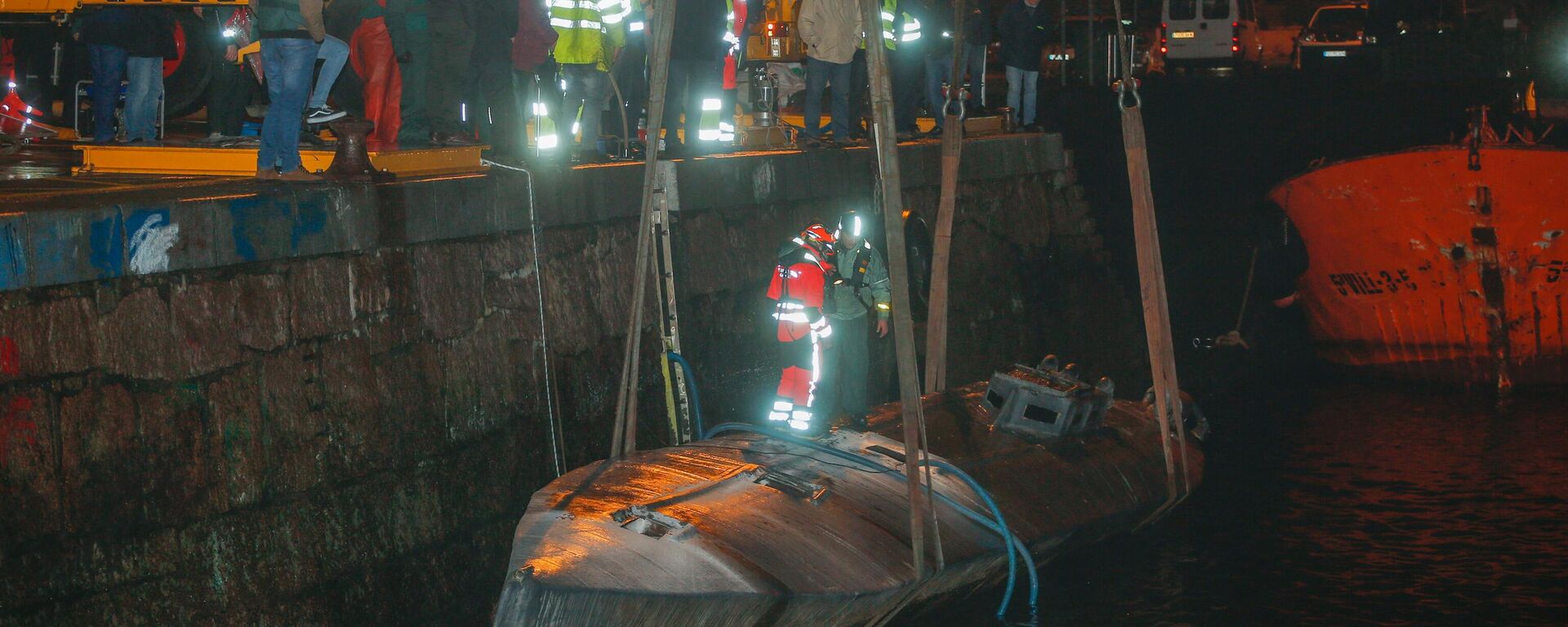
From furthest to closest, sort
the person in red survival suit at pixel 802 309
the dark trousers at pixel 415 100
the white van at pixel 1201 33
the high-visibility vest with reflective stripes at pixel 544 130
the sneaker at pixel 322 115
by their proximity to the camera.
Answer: the white van at pixel 1201 33 → the high-visibility vest with reflective stripes at pixel 544 130 → the dark trousers at pixel 415 100 → the person in red survival suit at pixel 802 309 → the sneaker at pixel 322 115

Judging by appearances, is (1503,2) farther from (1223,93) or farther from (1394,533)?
(1394,533)

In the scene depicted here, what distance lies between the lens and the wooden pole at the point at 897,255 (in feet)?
21.0

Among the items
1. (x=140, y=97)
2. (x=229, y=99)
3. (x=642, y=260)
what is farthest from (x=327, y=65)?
(x=229, y=99)

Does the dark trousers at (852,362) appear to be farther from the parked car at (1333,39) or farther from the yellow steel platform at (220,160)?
the parked car at (1333,39)

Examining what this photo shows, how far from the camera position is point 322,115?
26.3ft

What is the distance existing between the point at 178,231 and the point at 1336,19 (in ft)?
79.7

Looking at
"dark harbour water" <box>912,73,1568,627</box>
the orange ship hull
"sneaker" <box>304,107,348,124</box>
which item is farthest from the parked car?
"sneaker" <box>304,107,348,124</box>

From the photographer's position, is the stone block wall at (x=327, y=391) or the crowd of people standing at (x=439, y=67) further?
the crowd of people standing at (x=439, y=67)

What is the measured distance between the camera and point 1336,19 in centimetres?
2644

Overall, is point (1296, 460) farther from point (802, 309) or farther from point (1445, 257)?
point (802, 309)

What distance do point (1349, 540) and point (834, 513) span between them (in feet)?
13.7

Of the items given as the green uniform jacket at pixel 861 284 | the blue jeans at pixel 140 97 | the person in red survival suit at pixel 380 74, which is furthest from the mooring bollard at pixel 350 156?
the green uniform jacket at pixel 861 284

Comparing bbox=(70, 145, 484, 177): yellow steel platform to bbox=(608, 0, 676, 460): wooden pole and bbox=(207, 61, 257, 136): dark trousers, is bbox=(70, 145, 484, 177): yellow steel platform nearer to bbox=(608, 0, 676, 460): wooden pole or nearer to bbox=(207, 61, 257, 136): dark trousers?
bbox=(207, 61, 257, 136): dark trousers

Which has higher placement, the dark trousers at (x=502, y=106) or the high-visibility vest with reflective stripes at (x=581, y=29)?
the high-visibility vest with reflective stripes at (x=581, y=29)
